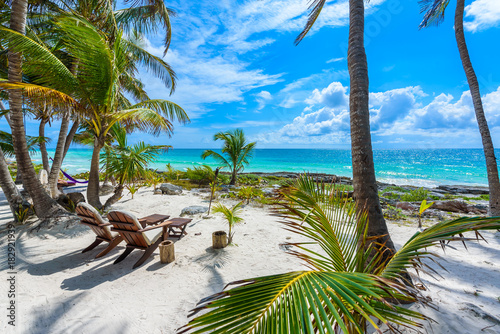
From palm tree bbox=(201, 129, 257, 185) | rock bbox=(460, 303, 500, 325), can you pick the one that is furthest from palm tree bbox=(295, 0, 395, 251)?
palm tree bbox=(201, 129, 257, 185)

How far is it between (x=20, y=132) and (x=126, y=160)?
83.7 inches

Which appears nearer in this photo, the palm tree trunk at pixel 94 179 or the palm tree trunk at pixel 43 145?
the palm tree trunk at pixel 94 179

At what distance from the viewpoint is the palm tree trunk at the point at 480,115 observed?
214 inches

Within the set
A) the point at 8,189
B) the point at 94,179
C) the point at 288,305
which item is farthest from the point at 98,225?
the point at 288,305

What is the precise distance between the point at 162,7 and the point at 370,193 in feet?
28.5

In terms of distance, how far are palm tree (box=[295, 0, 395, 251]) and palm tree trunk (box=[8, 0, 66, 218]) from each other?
6467mm

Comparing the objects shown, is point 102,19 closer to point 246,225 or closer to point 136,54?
point 136,54

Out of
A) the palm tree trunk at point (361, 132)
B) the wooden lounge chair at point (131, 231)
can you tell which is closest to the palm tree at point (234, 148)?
the wooden lounge chair at point (131, 231)

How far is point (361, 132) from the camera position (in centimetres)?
275

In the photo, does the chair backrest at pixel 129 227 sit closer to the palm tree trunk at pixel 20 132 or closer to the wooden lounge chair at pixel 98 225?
the wooden lounge chair at pixel 98 225

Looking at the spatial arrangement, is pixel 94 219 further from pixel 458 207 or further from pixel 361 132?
pixel 458 207

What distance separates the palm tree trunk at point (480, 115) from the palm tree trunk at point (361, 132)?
5077 mm

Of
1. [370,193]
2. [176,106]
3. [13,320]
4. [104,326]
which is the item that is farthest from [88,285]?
[176,106]

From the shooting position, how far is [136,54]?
8.46 meters
